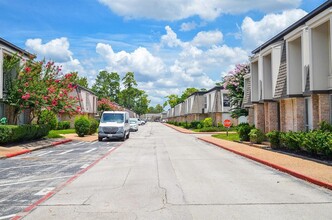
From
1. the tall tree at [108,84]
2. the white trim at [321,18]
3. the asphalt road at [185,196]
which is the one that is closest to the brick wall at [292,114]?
the white trim at [321,18]

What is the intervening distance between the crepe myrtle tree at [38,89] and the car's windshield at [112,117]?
2657 mm

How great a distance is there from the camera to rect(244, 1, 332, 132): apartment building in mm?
16438

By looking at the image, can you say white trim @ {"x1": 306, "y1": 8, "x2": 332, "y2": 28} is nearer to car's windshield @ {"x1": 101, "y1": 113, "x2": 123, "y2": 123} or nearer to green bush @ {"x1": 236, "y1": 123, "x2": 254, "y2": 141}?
green bush @ {"x1": 236, "y1": 123, "x2": 254, "y2": 141}

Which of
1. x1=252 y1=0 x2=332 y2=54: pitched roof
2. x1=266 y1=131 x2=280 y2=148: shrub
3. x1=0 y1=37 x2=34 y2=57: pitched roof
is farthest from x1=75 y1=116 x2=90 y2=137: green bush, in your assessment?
x1=266 y1=131 x2=280 y2=148: shrub

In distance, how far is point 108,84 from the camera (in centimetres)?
13600

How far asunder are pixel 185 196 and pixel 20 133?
17849 mm

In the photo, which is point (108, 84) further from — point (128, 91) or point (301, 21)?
point (301, 21)

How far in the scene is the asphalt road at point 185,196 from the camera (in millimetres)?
7000

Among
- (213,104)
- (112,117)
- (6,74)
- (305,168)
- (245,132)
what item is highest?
(6,74)

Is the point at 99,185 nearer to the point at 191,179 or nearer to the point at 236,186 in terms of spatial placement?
the point at 191,179

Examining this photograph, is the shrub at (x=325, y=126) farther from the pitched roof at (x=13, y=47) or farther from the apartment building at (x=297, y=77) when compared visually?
the pitched roof at (x=13, y=47)

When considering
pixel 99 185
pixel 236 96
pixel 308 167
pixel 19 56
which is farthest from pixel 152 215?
pixel 236 96

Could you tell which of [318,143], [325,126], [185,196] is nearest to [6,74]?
[325,126]

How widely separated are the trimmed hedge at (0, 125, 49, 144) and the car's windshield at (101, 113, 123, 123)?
453 cm
